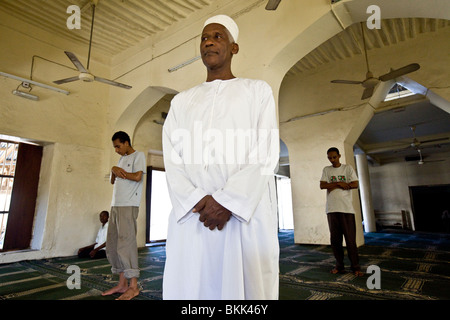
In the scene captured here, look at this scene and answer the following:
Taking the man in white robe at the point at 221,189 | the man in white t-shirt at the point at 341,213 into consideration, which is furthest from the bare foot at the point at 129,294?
the man in white t-shirt at the point at 341,213

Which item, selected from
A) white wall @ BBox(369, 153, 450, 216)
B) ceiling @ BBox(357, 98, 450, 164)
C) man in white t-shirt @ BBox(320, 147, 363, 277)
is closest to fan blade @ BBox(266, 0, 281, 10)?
man in white t-shirt @ BBox(320, 147, 363, 277)

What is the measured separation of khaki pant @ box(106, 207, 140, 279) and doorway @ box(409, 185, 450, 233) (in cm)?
1341

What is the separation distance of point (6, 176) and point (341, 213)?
5.87 meters

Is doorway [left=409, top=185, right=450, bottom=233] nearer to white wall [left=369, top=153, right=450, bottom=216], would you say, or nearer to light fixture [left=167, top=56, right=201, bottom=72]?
white wall [left=369, top=153, right=450, bottom=216]

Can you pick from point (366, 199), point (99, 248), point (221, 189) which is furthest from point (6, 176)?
point (366, 199)

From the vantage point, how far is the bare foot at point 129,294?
229cm

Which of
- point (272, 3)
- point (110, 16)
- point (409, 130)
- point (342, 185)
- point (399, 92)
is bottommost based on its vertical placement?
point (342, 185)

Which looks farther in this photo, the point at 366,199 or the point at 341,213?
the point at 366,199

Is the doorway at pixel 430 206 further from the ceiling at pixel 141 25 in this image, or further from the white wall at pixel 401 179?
the ceiling at pixel 141 25

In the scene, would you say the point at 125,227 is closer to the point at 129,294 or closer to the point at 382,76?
the point at 129,294

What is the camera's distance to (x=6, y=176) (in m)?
4.84

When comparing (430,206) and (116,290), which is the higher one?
(430,206)

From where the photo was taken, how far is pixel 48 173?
5125 millimetres
